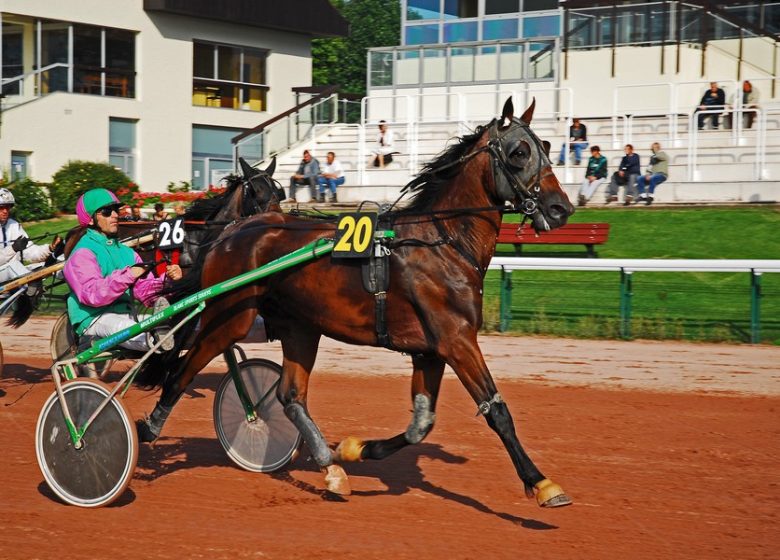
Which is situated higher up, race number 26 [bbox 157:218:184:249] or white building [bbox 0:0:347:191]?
white building [bbox 0:0:347:191]

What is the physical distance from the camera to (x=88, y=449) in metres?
5.91

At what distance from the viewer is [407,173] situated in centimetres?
2034

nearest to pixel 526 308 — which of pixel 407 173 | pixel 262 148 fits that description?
pixel 407 173

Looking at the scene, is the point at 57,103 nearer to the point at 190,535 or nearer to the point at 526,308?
the point at 526,308

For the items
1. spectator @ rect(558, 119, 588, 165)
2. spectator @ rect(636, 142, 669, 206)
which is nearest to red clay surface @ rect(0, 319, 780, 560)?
spectator @ rect(636, 142, 669, 206)

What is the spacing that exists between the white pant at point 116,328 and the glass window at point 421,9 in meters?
21.9

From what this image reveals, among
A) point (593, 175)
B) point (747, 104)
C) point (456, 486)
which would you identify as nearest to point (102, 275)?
point (456, 486)

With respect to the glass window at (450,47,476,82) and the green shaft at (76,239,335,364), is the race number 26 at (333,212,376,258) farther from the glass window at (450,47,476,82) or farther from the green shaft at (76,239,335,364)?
the glass window at (450,47,476,82)

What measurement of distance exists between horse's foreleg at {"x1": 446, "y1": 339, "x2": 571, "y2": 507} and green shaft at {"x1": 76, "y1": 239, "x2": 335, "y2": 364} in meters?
1.05

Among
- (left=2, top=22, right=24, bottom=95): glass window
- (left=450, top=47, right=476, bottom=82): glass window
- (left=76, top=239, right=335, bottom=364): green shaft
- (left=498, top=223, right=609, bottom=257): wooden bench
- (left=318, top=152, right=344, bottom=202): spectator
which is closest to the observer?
(left=76, top=239, right=335, bottom=364): green shaft

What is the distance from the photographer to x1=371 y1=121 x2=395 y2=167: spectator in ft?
69.1

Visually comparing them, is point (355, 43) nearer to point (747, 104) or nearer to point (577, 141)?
point (577, 141)

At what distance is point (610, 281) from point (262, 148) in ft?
46.9

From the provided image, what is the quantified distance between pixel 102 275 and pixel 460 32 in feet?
70.8
